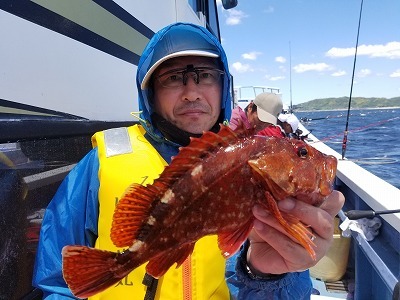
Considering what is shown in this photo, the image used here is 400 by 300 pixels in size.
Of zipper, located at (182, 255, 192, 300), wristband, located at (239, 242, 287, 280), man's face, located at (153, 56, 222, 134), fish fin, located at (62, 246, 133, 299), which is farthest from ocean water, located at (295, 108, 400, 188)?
fish fin, located at (62, 246, 133, 299)

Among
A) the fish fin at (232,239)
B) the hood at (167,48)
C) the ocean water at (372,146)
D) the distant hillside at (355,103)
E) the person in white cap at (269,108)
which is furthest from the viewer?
the distant hillside at (355,103)

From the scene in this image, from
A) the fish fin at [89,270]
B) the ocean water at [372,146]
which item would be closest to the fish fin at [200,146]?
the fish fin at [89,270]

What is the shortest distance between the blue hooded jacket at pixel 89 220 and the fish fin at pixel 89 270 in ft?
2.73

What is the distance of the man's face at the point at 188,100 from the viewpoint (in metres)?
2.51

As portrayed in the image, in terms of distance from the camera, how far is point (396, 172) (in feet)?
41.1

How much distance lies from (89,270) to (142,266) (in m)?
0.76

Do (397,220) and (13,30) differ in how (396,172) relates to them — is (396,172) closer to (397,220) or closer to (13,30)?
(397,220)

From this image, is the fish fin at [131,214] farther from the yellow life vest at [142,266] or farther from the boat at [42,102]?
the boat at [42,102]

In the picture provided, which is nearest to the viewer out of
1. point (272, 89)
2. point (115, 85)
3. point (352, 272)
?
point (115, 85)

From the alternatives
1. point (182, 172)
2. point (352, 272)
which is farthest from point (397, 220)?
point (182, 172)

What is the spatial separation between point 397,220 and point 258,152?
230 cm

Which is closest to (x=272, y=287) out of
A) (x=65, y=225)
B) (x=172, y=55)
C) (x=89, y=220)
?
(x=89, y=220)

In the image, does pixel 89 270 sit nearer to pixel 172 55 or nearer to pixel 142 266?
pixel 142 266

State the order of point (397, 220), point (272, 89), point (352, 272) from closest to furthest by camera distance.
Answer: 1. point (397, 220)
2. point (352, 272)
3. point (272, 89)
